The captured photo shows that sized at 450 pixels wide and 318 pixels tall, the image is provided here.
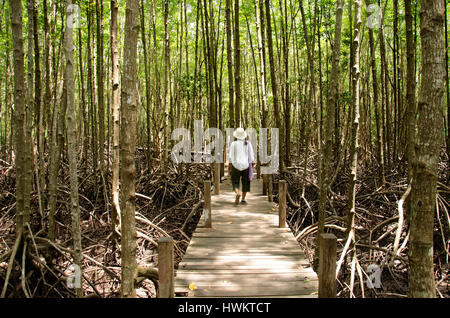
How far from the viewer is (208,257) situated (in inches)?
153

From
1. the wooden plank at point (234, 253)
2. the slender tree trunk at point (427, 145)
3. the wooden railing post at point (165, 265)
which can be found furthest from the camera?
the wooden plank at point (234, 253)

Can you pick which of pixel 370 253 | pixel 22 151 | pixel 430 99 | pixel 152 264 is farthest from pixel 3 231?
pixel 430 99

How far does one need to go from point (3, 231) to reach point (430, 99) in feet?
21.2

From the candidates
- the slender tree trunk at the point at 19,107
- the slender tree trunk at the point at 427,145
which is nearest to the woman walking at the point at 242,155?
the slender tree trunk at the point at 19,107

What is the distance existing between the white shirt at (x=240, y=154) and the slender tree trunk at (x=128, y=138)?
340 cm

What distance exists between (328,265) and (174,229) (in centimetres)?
447

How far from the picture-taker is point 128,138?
7.68 ft

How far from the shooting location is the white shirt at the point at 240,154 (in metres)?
5.68

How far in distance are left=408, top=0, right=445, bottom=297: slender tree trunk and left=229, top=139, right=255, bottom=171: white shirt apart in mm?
3876

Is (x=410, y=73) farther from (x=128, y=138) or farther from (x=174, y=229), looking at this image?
(x=174, y=229)

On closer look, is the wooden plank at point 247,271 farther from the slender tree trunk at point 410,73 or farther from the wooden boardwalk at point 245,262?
the slender tree trunk at point 410,73

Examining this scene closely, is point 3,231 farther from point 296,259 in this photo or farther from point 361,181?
point 361,181

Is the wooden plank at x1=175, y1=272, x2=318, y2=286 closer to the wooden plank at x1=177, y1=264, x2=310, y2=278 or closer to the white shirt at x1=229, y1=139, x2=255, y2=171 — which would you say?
the wooden plank at x1=177, y1=264, x2=310, y2=278
